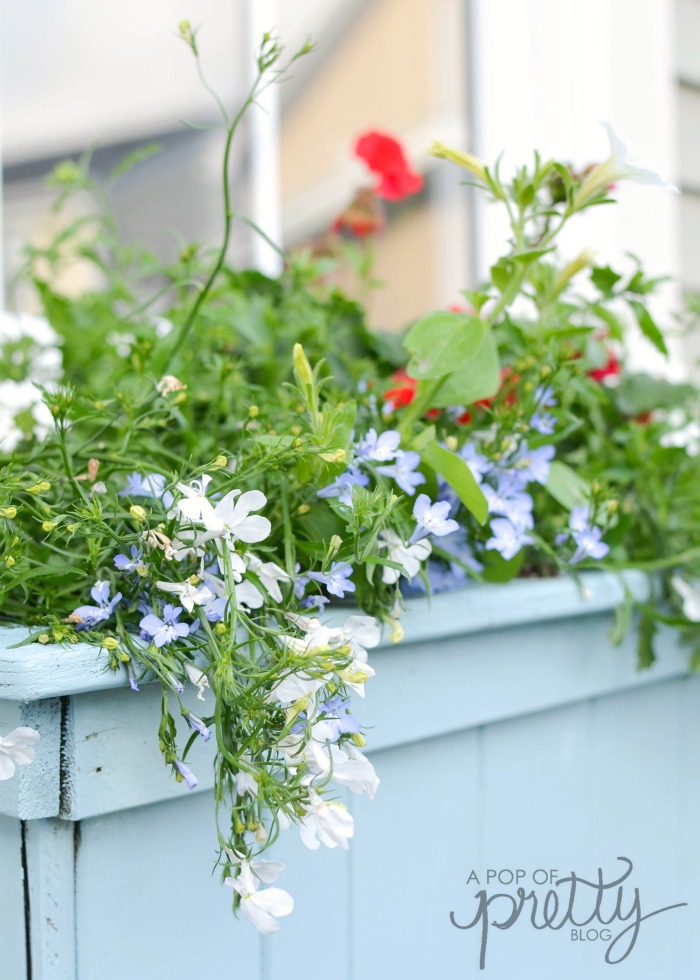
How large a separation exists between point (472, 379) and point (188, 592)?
272 millimetres

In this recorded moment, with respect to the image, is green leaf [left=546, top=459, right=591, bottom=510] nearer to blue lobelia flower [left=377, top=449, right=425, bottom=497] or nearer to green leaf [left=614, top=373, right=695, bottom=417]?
blue lobelia flower [left=377, top=449, right=425, bottom=497]

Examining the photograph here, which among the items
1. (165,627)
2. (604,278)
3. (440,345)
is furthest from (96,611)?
(604,278)

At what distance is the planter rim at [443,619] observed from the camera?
0.47 meters

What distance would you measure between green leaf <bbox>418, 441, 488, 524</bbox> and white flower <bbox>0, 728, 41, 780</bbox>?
292 mm

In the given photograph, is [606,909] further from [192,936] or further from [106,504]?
[106,504]

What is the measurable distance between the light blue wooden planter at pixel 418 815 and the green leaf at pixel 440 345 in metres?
0.17

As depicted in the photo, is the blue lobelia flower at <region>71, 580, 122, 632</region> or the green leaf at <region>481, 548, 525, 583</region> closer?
the blue lobelia flower at <region>71, 580, 122, 632</region>

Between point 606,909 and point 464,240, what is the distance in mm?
1477

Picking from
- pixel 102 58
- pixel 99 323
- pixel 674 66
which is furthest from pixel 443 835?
pixel 102 58

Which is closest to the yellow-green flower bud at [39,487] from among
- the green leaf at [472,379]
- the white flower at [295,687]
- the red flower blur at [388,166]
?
the white flower at [295,687]

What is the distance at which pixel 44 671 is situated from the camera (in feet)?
1.53

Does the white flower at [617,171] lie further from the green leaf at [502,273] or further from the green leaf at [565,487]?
the green leaf at [565,487]

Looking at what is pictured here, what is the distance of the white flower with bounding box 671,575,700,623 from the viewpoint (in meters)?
0.81

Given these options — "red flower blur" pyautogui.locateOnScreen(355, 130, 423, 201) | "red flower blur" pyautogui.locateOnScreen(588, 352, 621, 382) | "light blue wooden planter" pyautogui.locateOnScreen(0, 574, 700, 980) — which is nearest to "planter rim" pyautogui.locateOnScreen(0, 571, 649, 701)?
"light blue wooden planter" pyautogui.locateOnScreen(0, 574, 700, 980)
